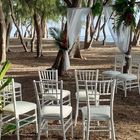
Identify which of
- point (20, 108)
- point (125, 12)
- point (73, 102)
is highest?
point (125, 12)

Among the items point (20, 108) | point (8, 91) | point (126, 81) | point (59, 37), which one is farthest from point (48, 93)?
point (59, 37)

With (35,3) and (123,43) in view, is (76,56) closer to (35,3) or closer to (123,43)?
(35,3)

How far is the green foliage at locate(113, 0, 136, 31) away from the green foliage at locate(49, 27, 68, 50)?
202 cm

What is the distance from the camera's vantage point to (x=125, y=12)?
9312mm

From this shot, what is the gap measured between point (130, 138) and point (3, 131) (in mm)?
1834

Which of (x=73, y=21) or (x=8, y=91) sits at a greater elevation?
(x=73, y=21)

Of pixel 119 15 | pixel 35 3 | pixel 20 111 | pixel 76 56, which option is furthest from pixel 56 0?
pixel 20 111

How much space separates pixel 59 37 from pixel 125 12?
103 inches

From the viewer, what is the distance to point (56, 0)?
17.0 m

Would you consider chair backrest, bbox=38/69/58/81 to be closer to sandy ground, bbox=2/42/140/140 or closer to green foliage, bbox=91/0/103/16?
sandy ground, bbox=2/42/140/140

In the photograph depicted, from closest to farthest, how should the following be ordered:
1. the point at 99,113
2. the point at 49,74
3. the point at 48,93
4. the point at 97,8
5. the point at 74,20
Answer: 1. the point at 99,113
2. the point at 48,93
3. the point at 49,74
4. the point at 97,8
5. the point at 74,20

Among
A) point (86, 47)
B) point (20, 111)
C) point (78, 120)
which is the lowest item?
point (86, 47)

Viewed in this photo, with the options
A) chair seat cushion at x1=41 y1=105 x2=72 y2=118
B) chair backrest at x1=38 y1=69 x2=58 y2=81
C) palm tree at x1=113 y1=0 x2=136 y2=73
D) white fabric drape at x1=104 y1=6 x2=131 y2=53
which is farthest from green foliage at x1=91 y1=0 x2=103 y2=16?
chair seat cushion at x1=41 y1=105 x2=72 y2=118

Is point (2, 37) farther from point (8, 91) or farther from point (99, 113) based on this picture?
point (99, 113)
